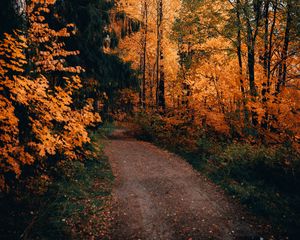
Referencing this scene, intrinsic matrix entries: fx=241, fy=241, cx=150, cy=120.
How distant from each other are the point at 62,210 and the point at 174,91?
452 inches

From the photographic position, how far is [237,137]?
1226 cm

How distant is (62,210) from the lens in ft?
21.2

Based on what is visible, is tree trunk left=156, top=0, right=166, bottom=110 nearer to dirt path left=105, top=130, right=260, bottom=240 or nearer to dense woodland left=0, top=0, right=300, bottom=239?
dense woodland left=0, top=0, right=300, bottom=239

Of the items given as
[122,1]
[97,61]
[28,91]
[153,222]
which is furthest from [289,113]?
[122,1]

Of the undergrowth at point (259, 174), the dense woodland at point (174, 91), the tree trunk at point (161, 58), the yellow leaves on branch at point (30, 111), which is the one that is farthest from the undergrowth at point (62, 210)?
the tree trunk at point (161, 58)

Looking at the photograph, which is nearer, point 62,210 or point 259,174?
point 62,210

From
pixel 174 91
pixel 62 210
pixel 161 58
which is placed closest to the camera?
pixel 62 210

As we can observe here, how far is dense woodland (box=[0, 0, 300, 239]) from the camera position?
5.47m

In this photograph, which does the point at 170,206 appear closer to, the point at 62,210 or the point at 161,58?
the point at 62,210

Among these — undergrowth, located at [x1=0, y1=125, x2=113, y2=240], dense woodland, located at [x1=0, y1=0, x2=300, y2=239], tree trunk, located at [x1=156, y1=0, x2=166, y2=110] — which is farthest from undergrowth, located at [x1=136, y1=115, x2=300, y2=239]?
tree trunk, located at [x1=156, y1=0, x2=166, y2=110]

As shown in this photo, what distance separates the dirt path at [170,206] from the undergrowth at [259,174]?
1.80 ft

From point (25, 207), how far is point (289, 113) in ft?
29.3

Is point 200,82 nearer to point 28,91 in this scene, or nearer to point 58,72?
point 58,72

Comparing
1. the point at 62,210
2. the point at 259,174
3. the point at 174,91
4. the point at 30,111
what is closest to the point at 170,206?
the point at 62,210
